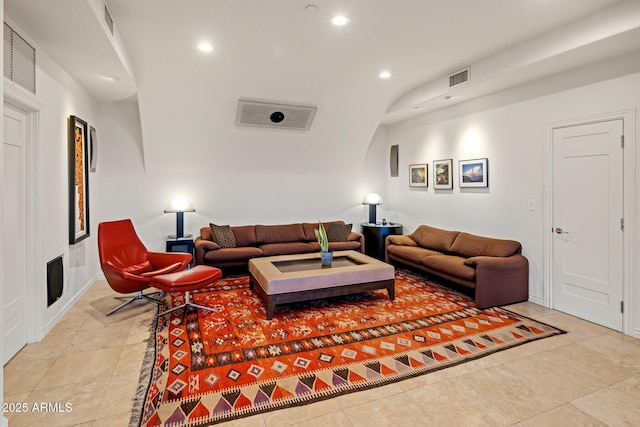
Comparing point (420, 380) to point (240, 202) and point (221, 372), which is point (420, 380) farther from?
point (240, 202)

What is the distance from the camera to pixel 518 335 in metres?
3.20

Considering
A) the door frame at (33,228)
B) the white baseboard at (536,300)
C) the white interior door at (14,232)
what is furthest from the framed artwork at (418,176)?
the white interior door at (14,232)

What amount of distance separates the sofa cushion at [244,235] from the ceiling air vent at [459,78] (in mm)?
3684

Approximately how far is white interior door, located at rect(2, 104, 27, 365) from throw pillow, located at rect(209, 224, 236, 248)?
2543 mm

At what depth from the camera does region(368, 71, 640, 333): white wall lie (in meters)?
3.58

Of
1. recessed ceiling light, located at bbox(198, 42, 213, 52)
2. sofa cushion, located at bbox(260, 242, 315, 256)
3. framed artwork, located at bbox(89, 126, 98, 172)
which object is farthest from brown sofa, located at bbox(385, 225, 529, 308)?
framed artwork, located at bbox(89, 126, 98, 172)

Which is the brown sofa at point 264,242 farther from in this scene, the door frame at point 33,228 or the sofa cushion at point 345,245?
the door frame at point 33,228

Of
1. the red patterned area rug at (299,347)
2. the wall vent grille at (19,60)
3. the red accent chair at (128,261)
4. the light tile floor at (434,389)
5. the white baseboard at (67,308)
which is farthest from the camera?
the red accent chair at (128,261)

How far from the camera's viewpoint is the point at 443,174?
5547mm

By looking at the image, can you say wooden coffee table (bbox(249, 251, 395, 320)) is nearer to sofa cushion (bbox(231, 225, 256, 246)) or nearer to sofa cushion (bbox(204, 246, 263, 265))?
sofa cushion (bbox(204, 246, 263, 265))

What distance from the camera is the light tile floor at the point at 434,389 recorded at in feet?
6.80

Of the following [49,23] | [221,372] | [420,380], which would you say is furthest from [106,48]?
[420,380]

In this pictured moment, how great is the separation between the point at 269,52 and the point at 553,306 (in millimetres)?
4188

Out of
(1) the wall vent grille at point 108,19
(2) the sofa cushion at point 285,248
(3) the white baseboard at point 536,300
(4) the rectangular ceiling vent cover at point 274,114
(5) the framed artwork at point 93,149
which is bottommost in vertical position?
(3) the white baseboard at point 536,300
